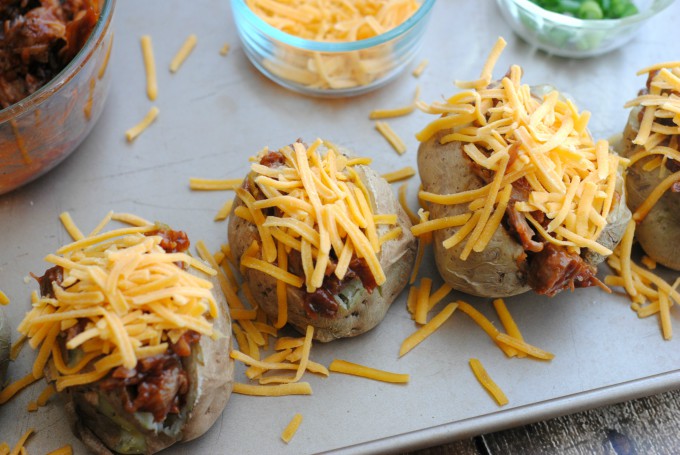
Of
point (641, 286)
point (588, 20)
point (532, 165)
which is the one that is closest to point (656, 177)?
point (641, 286)

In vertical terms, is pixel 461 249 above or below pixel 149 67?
below

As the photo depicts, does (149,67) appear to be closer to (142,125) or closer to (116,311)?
(142,125)

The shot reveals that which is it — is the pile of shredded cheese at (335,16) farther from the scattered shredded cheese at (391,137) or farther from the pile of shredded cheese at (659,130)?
the pile of shredded cheese at (659,130)

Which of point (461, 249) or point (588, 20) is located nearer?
point (461, 249)

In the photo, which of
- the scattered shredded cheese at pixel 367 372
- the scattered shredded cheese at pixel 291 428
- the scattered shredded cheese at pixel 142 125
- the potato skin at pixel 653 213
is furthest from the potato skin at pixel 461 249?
the scattered shredded cheese at pixel 142 125

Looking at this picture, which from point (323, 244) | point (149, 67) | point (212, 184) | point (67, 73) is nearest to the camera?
point (323, 244)

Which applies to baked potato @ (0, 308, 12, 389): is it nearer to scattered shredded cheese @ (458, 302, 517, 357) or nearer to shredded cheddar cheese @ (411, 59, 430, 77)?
scattered shredded cheese @ (458, 302, 517, 357)

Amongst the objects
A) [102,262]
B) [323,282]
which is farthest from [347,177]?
[102,262]

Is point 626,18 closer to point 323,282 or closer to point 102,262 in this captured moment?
point 323,282
